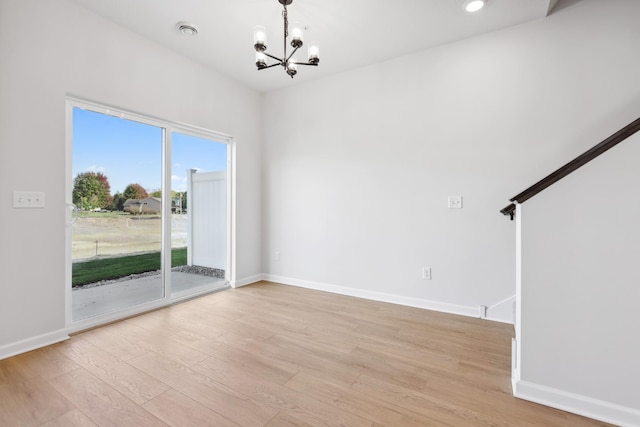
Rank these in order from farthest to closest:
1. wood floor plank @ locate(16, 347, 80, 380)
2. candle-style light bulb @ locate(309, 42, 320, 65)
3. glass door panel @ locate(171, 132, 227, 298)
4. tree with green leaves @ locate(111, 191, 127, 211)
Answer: glass door panel @ locate(171, 132, 227, 298) → tree with green leaves @ locate(111, 191, 127, 211) → candle-style light bulb @ locate(309, 42, 320, 65) → wood floor plank @ locate(16, 347, 80, 380)

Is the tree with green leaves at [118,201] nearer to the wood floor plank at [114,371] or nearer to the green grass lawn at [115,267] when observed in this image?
the green grass lawn at [115,267]

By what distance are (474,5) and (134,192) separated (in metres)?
3.64

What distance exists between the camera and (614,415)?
1.43m

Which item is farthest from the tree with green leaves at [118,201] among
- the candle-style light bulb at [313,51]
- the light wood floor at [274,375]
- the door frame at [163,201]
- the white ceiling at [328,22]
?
the candle-style light bulb at [313,51]

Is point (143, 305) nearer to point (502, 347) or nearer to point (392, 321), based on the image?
point (392, 321)

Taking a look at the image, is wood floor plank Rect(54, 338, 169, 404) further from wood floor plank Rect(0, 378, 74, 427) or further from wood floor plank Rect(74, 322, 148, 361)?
wood floor plank Rect(0, 378, 74, 427)

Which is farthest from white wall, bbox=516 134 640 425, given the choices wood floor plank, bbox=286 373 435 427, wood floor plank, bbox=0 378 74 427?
wood floor plank, bbox=0 378 74 427

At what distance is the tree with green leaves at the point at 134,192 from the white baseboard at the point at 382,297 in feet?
6.66

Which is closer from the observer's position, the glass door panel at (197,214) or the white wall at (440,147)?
the white wall at (440,147)

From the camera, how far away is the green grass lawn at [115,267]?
8.53 feet

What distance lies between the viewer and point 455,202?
2.94 metres

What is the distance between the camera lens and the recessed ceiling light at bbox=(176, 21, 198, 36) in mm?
2650

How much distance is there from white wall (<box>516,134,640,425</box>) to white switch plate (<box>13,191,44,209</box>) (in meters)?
3.47

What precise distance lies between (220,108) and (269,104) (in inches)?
31.6
